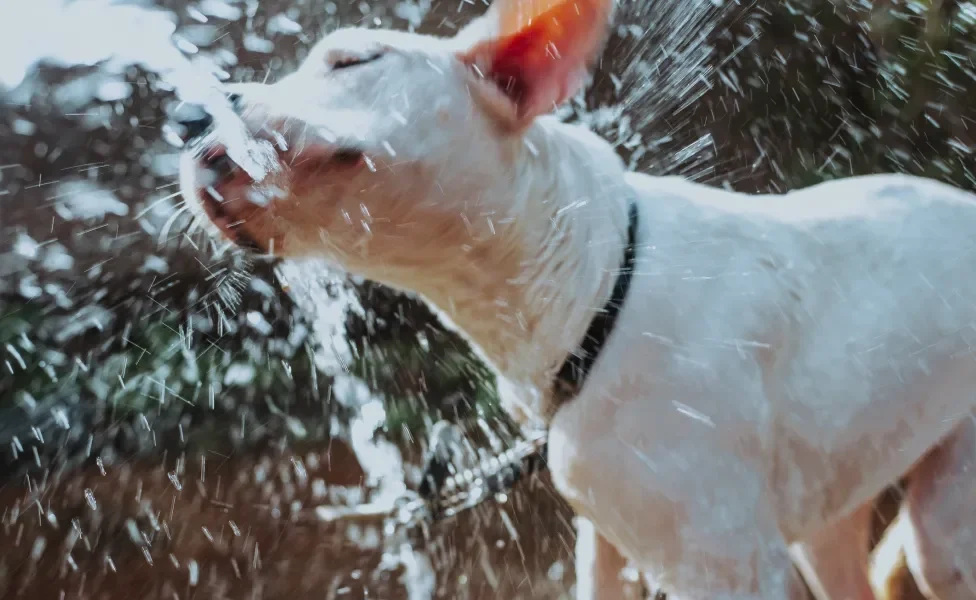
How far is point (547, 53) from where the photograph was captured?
27.2 inches

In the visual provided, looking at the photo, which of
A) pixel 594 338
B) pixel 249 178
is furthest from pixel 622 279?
pixel 249 178

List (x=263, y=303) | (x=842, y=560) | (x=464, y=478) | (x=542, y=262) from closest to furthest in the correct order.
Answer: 1. (x=542, y=262)
2. (x=842, y=560)
3. (x=464, y=478)
4. (x=263, y=303)

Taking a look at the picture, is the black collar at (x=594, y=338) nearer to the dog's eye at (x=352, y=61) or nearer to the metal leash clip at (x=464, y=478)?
the dog's eye at (x=352, y=61)

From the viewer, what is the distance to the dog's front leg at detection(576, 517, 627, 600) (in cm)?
92

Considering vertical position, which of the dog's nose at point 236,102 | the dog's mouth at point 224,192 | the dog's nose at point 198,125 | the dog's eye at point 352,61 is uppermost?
the dog's eye at point 352,61

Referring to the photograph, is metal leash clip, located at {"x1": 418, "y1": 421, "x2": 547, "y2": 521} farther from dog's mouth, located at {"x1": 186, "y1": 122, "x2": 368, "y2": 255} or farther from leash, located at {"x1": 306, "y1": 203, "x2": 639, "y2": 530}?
dog's mouth, located at {"x1": 186, "y1": 122, "x2": 368, "y2": 255}

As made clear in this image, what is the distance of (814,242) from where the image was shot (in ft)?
2.81

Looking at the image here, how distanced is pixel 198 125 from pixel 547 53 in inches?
11.8

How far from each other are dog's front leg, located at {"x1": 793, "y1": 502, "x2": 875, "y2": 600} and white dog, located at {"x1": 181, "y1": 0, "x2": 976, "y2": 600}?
11.7 inches

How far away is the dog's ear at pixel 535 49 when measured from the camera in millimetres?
670

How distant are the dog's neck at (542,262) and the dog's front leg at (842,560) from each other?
2.16 ft

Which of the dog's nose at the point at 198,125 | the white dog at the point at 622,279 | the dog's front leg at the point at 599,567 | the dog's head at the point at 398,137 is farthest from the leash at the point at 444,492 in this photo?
the dog's nose at the point at 198,125

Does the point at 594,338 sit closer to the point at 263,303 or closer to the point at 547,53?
the point at 547,53

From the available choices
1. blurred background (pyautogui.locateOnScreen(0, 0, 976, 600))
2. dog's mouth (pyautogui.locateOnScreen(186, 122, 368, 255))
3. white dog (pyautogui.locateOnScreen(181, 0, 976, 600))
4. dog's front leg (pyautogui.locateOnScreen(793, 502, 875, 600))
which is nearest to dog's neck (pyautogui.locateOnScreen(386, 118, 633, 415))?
white dog (pyautogui.locateOnScreen(181, 0, 976, 600))
